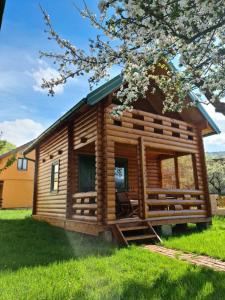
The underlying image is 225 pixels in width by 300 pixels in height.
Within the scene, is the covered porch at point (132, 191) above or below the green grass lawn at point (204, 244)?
above

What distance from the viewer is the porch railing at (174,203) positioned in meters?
9.12

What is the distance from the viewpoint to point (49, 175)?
12.7 metres

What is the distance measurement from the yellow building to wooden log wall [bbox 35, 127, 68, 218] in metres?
17.2

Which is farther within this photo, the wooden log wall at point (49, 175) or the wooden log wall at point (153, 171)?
the wooden log wall at point (153, 171)

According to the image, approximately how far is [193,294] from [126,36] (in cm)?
432

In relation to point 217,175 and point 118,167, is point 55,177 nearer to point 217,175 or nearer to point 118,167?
point 118,167

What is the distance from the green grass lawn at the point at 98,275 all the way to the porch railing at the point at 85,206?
133 cm

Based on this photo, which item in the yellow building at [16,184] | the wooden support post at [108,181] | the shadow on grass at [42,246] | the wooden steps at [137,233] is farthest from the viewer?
the yellow building at [16,184]

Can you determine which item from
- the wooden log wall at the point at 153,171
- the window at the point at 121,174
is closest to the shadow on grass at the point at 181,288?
the window at the point at 121,174

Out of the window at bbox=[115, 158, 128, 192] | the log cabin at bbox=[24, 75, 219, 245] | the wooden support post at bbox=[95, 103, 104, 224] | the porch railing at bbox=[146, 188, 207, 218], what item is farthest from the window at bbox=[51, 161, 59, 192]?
the porch railing at bbox=[146, 188, 207, 218]

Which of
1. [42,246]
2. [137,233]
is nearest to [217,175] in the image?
[137,233]

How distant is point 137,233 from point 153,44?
20.7ft

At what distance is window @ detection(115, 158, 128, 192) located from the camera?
40.1ft

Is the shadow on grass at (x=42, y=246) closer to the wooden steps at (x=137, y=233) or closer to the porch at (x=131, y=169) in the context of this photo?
the wooden steps at (x=137, y=233)
